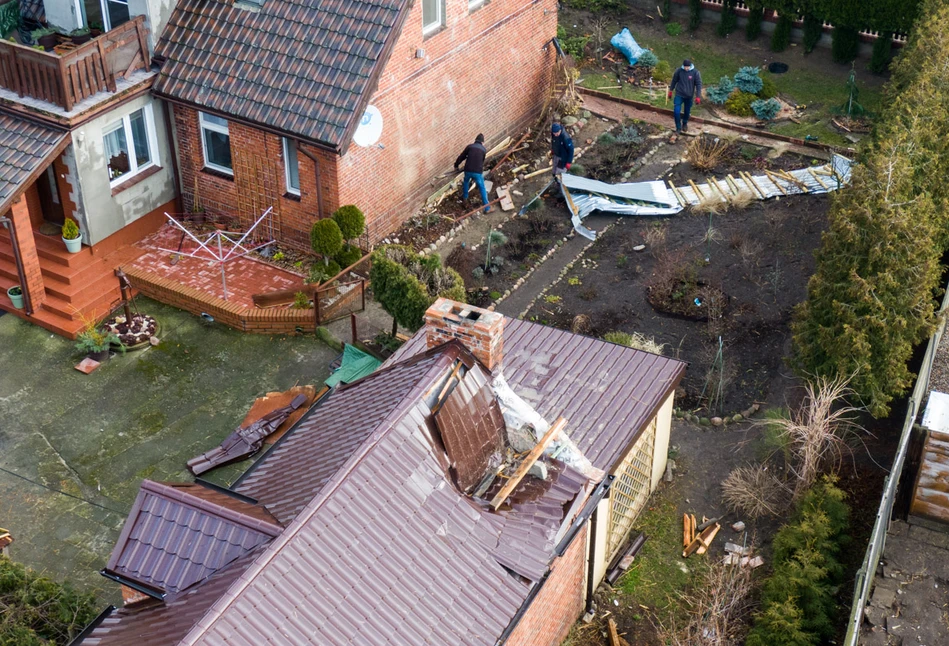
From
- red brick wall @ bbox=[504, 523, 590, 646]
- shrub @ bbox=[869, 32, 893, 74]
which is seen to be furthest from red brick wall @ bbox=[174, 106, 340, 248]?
shrub @ bbox=[869, 32, 893, 74]

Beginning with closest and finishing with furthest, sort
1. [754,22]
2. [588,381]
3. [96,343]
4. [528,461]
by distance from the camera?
[528,461], [588,381], [96,343], [754,22]

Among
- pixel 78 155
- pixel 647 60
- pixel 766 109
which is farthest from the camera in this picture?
pixel 647 60

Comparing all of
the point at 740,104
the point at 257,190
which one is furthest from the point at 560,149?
the point at 257,190

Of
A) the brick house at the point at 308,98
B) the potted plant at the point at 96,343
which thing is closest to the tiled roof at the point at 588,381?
the brick house at the point at 308,98

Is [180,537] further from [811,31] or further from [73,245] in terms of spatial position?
[811,31]

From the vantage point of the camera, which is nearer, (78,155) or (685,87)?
(78,155)

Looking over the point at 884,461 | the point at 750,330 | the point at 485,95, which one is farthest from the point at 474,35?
the point at 884,461

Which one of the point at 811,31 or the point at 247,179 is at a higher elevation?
the point at 247,179
